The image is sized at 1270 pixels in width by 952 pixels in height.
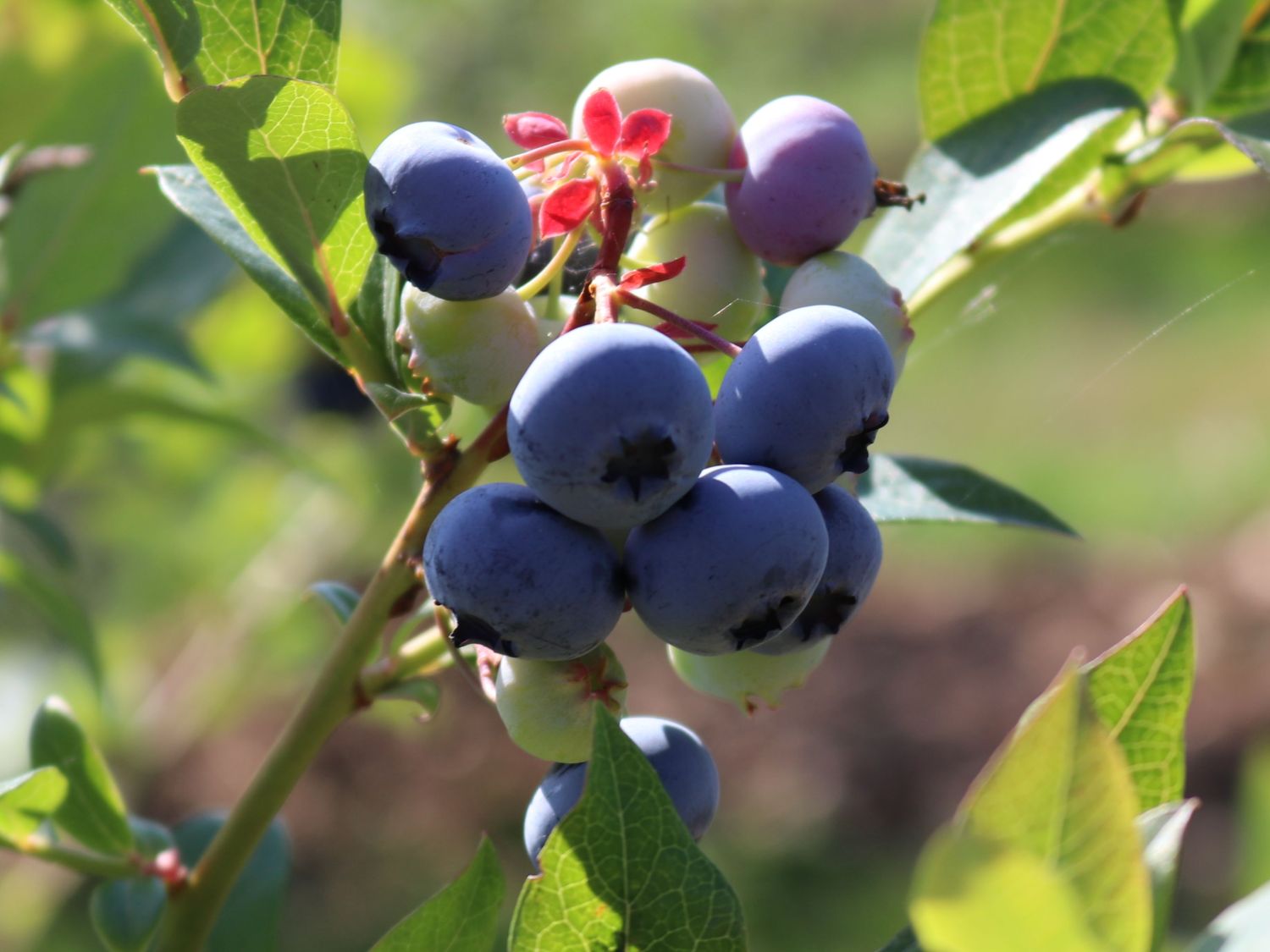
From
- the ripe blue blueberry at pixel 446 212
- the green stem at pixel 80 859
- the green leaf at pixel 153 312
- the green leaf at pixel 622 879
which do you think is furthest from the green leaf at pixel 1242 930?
the green leaf at pixel 153 312

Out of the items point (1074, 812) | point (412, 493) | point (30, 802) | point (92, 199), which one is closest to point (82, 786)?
point (30, 802)

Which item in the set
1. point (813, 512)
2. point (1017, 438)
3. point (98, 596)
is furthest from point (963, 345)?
point (813, 512)

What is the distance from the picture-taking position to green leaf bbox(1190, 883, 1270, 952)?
46cm

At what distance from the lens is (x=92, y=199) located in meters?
1.38

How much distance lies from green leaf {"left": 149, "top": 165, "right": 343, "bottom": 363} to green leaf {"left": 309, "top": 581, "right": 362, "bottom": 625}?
202 mm

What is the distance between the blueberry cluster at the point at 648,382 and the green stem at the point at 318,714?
0.16 ft

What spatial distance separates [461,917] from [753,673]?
0.69 feet

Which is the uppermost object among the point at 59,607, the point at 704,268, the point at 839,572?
the point at 704,268

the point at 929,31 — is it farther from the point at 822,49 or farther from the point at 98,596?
the point at 822,49

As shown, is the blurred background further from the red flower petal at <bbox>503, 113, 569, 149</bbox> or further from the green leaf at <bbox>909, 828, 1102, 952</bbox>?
the green leaf at <bbox>909, 828, 1102, 952</bbox>

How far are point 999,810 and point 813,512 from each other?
0.18 meters

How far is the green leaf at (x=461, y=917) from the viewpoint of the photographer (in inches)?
24.3

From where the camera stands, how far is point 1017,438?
20.7ft

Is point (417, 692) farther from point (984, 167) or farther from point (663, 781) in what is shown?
point (984, 167)
